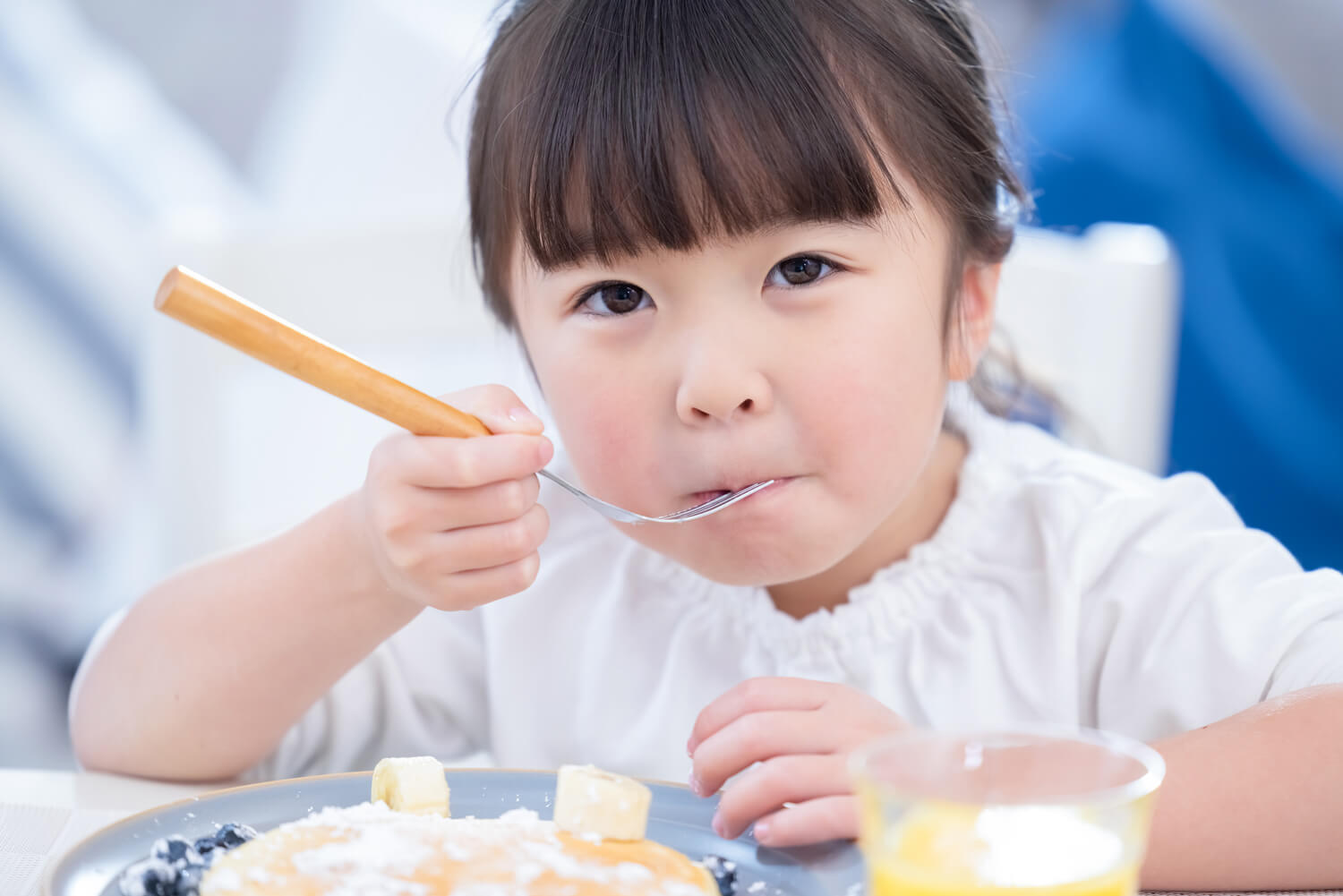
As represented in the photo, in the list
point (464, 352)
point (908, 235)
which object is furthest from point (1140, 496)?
point (464, 352)

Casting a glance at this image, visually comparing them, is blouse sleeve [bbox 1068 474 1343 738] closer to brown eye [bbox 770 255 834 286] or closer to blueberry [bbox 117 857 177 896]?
brown eye [bbox 770 255 834 286]

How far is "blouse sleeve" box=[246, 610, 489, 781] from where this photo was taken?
1.03 m

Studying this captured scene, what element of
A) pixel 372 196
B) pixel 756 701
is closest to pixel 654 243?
pixel 756 701

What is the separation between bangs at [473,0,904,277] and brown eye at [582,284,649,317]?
0.03 meters

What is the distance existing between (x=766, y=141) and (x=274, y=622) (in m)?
0.46

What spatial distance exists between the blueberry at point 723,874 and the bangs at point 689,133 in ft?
1.19

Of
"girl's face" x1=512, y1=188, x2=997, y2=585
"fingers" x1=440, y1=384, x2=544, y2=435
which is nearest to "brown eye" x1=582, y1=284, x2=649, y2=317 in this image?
"girl's face" x1=512, y1=188, x2=997, y2=585

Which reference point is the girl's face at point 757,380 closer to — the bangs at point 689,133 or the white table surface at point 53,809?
the bangs at point 689,133

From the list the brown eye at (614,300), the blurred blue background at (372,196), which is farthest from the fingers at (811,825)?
the blurred blue background at (372,196)

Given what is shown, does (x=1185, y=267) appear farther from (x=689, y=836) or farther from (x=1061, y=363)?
(x=689, y=836)

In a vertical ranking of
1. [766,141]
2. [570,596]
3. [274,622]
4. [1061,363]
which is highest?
[1061,363]

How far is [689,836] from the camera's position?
2.06ft

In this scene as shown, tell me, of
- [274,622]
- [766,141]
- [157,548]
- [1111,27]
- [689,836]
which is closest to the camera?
[689,836]

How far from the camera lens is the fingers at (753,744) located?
659mm
